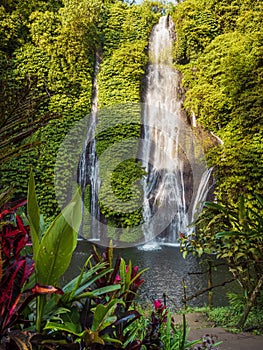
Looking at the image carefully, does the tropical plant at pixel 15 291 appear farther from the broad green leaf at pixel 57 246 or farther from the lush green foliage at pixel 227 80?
the lush green foliage at pixel 227 80

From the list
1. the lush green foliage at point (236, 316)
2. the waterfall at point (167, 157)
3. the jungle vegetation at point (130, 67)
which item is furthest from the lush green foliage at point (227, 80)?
the lush green foliage at point (236, 316)

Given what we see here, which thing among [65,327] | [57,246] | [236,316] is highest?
[57,246]

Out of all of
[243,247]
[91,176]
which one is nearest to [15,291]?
[243,247]

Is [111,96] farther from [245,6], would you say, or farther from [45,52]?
[245,6]

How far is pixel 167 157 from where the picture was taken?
10.5 metres

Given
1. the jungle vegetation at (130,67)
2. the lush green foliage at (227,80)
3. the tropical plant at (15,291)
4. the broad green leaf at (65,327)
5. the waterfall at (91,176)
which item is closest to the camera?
the tropical plant at (15,291)

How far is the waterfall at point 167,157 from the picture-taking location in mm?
9742

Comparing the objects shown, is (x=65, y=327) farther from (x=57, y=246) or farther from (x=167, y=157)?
(x=167, y=157)

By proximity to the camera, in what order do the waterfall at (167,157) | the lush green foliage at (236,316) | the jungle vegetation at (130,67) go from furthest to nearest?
the waterfall at (167,157)
the jungle vegetation at (130,67)
the lush green foliage at (236,316)

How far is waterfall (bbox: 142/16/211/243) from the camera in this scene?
9.74m

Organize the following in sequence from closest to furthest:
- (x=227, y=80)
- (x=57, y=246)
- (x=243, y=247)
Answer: (x=57, y=246), (x=243, y=247), (x=227, y=80)

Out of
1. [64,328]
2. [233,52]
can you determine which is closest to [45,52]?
[233,52]

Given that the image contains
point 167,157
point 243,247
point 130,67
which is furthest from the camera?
point 130,67

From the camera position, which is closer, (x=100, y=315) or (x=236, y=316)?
(x=100, y=315)
